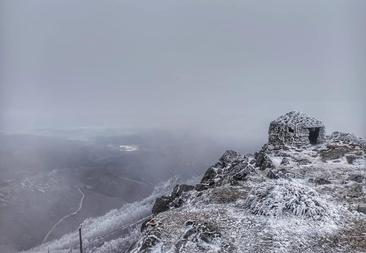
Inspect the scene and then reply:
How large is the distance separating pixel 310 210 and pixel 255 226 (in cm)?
526

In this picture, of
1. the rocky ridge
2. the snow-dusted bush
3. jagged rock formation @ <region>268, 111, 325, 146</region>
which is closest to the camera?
the rocky ridge

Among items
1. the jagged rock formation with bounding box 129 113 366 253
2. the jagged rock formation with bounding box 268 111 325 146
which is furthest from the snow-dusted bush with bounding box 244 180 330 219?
the jagged rock formation with bounding box 268 111 325 146

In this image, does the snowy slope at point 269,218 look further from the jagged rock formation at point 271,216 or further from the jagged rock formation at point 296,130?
the jagged rock formation at point 296,130

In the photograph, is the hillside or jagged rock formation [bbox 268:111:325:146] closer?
the hillside

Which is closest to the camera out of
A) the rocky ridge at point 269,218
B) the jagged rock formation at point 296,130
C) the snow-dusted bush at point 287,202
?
the rocky ridge at point 269,218

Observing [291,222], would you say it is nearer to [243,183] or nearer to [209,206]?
[209,206]

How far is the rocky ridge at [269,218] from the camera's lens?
1093 inches

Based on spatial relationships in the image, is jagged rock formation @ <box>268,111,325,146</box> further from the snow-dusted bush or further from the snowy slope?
the snow-dusted bush

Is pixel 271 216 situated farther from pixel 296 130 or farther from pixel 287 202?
pixel 296 130

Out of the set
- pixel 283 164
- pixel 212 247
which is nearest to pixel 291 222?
pixel 212 247

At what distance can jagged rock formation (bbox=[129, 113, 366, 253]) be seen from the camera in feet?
91.1

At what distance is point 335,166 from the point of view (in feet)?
164

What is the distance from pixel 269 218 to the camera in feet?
103

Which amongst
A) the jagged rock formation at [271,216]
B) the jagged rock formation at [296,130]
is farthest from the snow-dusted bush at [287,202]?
the jagged rock formation at [296,130]
